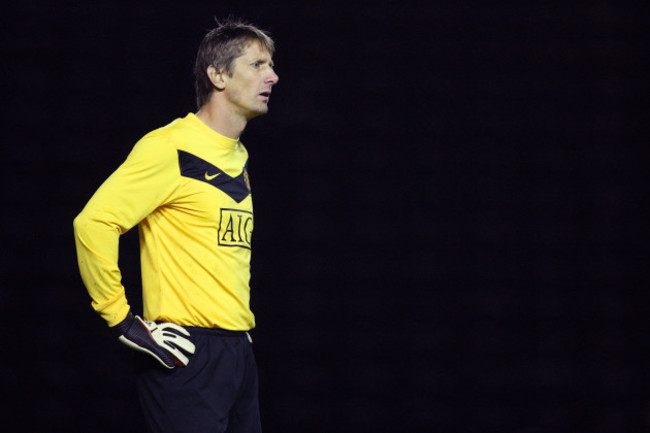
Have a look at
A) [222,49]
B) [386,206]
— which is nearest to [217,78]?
[222,49]

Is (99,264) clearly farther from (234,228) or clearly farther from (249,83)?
(249,83)

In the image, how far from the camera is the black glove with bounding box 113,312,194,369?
4.50 feet

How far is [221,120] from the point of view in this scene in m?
1.57

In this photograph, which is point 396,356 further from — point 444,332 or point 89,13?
point 89,13

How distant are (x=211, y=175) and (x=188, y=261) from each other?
18 centimetres

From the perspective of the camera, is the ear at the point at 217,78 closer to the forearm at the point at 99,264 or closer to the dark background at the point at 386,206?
the forearm at the point at 99,264

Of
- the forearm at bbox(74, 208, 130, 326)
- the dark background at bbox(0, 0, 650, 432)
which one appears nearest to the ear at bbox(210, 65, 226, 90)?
the forearm at bbox(74, 208, 130, 326)

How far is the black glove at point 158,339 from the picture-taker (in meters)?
1.37

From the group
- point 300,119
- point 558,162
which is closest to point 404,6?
point 300,119

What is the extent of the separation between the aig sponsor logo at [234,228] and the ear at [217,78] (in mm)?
277

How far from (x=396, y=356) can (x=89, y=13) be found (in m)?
1.70

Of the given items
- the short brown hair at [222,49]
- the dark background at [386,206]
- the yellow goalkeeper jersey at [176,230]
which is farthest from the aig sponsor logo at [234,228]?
the dark background at [386,206]

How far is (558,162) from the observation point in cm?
Result: 293

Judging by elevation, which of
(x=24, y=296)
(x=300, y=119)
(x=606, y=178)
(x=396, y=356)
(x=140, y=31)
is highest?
(x=140, y=31)
